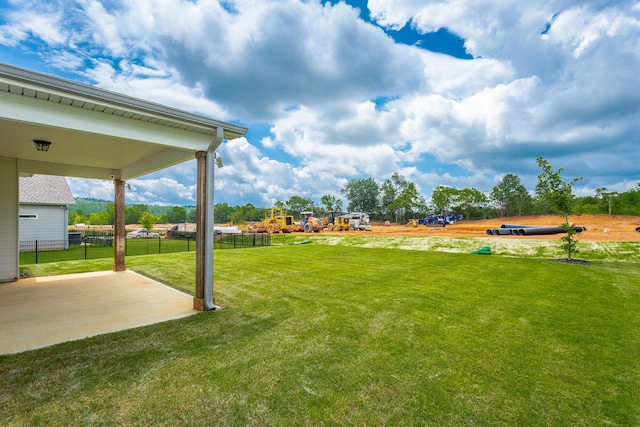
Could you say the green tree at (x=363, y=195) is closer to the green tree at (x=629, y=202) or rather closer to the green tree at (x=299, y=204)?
the green tree at (x=299, y=204)

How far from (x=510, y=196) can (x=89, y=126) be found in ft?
182

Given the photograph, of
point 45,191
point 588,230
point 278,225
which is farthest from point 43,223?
point 588,230

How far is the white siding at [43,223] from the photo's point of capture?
14852 millimetres

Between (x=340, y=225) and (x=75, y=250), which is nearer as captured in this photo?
(x=75, y=250)

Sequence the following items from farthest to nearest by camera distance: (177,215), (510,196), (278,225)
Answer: (177,215)
(510,196)
(278,225)

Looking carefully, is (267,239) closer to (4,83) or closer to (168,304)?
(168,304)

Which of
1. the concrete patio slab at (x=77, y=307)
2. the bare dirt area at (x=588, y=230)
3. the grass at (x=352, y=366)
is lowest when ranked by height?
the grass at (x=352, y=366)

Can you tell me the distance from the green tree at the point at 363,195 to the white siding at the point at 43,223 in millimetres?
57434

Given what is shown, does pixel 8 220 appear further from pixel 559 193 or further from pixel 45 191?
pixel 559 193

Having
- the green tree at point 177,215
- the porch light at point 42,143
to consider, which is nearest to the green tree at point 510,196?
the porch light at point 42,143

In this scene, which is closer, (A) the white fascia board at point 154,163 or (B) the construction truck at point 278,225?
(A) the white fascia board at point 154,163

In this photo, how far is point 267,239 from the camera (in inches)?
757

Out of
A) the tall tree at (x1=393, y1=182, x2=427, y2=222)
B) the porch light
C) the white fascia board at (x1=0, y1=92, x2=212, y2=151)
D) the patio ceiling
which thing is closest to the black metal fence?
the patio ceiling

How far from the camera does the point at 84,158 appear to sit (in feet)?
21.6
